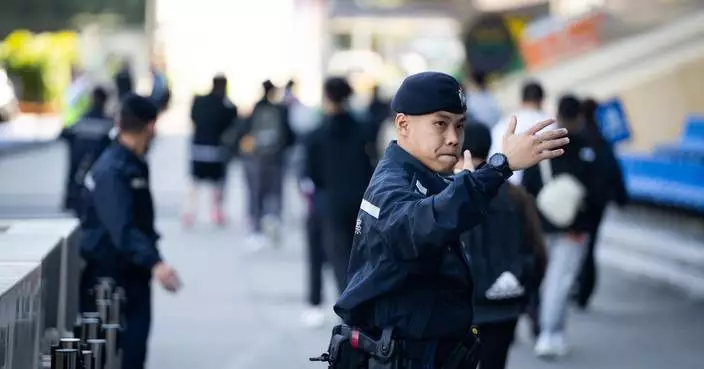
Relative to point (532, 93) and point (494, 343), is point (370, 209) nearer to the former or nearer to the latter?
point (494, 343)

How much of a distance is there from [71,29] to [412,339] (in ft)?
207

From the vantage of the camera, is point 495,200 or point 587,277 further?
point 587,277

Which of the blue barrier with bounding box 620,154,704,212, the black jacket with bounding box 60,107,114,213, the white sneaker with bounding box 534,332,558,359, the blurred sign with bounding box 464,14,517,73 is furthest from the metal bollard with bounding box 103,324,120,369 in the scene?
the blurred sign with bounding box 464,14,517,73

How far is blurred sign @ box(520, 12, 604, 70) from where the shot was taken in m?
27.1

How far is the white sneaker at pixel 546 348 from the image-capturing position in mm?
11578

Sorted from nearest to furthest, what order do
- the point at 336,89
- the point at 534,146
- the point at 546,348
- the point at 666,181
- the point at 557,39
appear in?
the point at 534,146
the point at 546,348
the point at 336,89
the point at 666,181
the point at 557,39

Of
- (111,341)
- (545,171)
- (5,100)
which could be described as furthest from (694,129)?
(5,100)

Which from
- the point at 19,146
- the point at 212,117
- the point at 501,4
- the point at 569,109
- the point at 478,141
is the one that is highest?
the point at 501,4

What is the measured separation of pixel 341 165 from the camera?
12.3 metres

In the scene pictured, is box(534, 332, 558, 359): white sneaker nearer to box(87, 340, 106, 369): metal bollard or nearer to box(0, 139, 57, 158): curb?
box(87, 340, 106, 369): metal bollard

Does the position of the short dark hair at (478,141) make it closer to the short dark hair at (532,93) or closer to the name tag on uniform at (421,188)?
the name tag on uniform at (421,188)

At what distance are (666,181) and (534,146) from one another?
13.8m

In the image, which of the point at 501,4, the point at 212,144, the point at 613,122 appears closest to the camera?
the point at 613,122

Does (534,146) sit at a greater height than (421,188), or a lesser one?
greater
